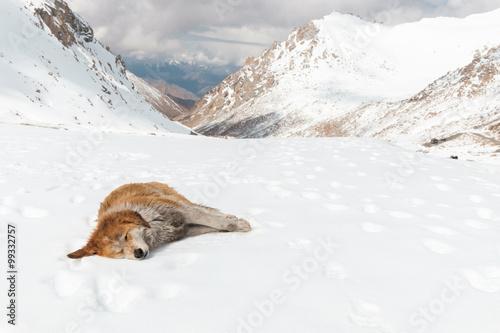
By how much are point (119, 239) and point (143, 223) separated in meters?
0.39

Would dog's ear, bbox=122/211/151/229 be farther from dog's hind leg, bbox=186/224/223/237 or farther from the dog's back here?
dog's hind leg, bbox=186/224/223/237

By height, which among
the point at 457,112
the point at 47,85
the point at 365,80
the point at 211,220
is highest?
the point at 365,80

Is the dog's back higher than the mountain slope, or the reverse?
the mountain slope

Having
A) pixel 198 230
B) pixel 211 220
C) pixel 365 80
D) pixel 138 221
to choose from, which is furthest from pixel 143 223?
pixel 365 80

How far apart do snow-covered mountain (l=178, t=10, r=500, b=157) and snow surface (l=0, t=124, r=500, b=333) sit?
1622 inches

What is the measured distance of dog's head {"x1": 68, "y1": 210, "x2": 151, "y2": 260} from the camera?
11.7 ft

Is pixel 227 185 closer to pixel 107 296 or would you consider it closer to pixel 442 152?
pixel 107 296

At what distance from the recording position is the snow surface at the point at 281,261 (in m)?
2.58

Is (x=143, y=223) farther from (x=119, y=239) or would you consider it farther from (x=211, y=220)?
(x=211, y=220)

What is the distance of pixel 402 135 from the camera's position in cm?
4609

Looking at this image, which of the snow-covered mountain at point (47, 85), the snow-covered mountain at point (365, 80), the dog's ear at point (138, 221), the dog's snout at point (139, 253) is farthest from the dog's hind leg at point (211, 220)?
the snow-covered mountain at point (365, 80)

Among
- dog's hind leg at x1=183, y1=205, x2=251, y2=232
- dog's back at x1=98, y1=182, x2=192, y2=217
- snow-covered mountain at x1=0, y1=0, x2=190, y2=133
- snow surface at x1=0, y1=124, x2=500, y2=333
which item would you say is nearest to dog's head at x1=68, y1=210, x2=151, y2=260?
snow surface at x1=0, y1=124, x2=500, y2=333

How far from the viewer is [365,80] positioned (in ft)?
428

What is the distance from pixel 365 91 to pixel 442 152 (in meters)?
96.3
